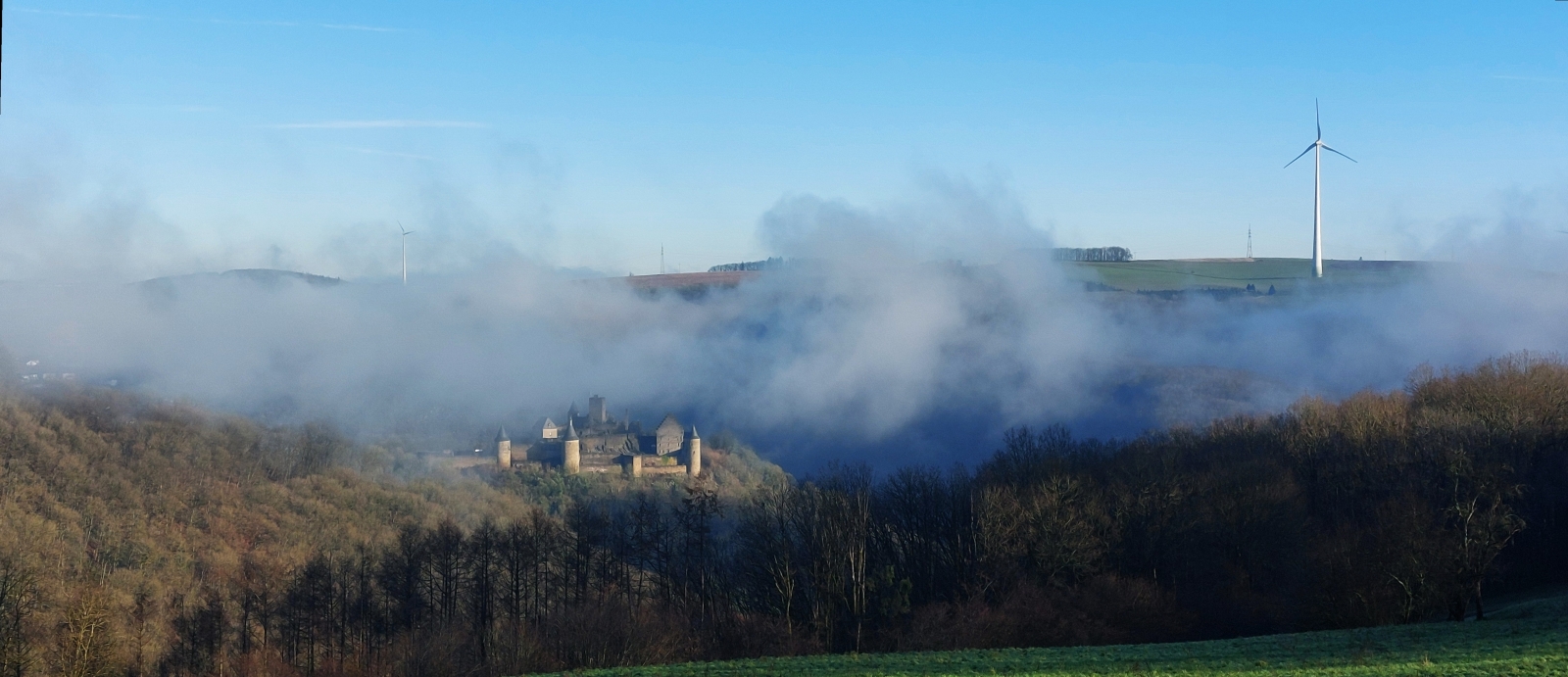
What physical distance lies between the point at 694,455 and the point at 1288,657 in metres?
137

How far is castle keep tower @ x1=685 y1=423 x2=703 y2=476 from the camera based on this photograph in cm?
16299

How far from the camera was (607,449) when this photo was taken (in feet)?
536

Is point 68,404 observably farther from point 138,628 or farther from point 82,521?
point 138,628

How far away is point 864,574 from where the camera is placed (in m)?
59.7

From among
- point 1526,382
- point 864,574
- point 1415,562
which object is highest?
point 1526,382

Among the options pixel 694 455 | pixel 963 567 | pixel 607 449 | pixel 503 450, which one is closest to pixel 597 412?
pixel 607 449

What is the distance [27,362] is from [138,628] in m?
163

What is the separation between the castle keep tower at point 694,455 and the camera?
16299 cm

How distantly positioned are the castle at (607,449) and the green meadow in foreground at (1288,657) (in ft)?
410

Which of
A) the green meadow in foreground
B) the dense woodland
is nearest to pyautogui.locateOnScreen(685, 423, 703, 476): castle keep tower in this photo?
the dense woodland

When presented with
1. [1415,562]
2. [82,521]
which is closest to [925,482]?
[1415,562]

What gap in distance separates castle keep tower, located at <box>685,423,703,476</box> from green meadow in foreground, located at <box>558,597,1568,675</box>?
419ft

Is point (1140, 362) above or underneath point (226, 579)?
above

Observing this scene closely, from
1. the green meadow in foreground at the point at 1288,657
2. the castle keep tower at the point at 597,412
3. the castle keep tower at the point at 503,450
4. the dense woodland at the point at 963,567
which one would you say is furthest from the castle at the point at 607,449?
the green meadow in foreground at the point at 1288,657
